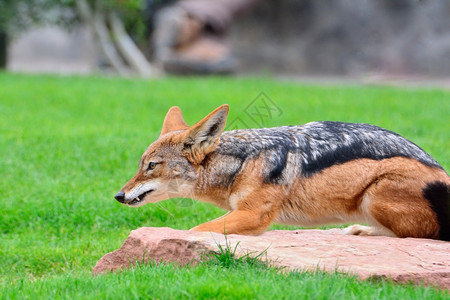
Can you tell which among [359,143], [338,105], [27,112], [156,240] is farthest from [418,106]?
[156,240]

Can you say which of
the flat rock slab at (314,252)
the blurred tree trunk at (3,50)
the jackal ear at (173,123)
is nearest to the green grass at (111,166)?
the flat rock slab at (314,252)

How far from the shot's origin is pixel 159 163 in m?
5.54

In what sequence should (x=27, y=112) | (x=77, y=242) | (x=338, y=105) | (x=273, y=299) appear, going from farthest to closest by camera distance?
(x=338, y=105) → (x=27, y=112) → (x=77, y=242) → (x=273, y=299)

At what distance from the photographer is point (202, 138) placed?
18.2ft

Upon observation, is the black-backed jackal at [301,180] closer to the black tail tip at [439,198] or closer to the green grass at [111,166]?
the black tail tip at [439,198]

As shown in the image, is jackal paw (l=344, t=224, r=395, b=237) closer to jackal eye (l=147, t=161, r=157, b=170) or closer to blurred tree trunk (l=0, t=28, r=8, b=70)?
jackal eye (l=147, t=161, r=157, b=170)

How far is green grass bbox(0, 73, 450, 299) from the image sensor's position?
15.1 feet

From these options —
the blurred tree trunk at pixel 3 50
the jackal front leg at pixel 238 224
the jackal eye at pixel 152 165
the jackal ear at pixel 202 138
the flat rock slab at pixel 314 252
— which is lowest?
the flat rock slab at pixel 314 252


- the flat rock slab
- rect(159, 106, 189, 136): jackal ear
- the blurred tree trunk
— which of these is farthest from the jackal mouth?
the blurred tree trunk

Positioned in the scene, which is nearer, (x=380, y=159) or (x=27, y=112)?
(x=380, y=159)

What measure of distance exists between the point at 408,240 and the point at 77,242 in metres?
3.14

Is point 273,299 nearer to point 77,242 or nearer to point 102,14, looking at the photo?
point 77,242

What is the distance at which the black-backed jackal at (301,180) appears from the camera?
5426 millimetres

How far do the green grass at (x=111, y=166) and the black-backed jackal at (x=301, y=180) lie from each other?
79 cm
